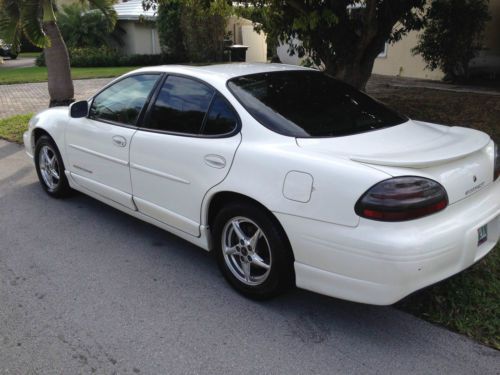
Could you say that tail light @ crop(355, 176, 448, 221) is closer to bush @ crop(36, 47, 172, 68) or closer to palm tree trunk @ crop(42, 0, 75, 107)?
palm tree trunk @ crop(42, 0, 75, 107)

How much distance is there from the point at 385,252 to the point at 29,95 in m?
13.8

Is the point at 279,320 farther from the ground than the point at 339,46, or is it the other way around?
the point at 339,46

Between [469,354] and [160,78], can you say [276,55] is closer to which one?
[160,78]

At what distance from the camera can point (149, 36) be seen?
2519cm

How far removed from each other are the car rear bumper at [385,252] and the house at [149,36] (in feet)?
73.3

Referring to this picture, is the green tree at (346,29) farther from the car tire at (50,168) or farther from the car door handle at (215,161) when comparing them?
the car door handle at (215,161)

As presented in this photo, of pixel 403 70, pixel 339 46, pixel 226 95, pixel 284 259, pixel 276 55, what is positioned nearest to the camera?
Result: pixel 284 259

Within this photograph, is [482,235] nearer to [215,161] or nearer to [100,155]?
[215,161]

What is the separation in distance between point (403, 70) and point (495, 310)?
13201 mm

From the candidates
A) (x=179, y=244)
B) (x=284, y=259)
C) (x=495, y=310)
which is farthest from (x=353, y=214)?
(x=179, y=244)

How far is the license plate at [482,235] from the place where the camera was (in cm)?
295

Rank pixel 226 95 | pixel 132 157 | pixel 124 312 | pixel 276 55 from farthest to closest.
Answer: pixel 276 55
pixel 132 157
pixel 226 95
pixel 124 312

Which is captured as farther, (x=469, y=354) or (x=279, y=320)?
(x=279, y=320)

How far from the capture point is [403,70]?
15.2 meters
